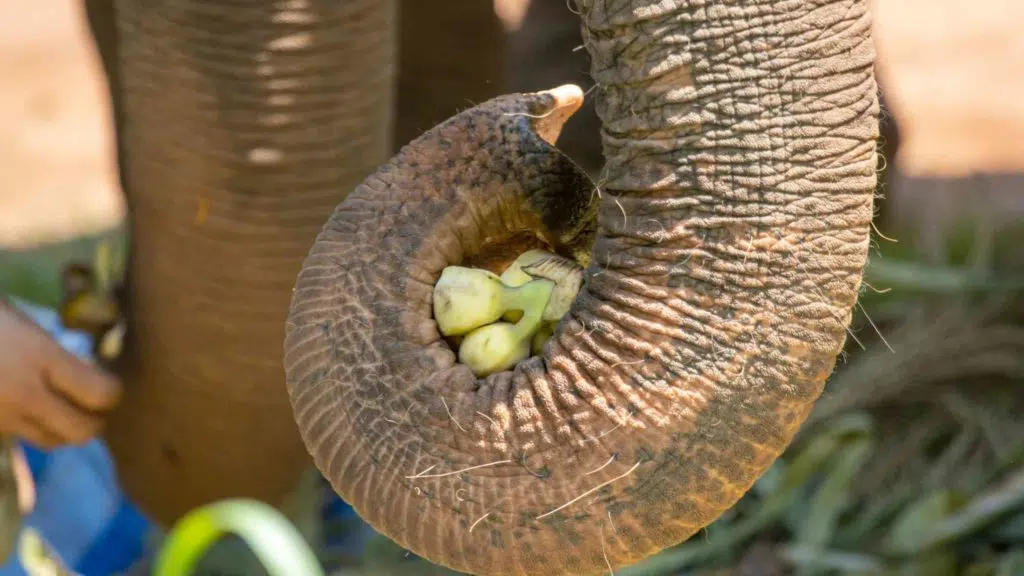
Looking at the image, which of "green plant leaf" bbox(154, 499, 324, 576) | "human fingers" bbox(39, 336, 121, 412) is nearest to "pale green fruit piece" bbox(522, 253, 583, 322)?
"green plant leaf" bbox(154, 499, 324, 576)

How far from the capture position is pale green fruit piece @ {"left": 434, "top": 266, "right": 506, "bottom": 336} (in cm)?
86

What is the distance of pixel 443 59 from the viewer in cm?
196

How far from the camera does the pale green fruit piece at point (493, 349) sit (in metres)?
0.85

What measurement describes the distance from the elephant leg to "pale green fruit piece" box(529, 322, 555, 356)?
3.47ft

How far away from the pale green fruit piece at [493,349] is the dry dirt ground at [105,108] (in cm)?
202

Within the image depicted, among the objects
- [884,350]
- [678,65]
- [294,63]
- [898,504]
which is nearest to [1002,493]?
[898,504]

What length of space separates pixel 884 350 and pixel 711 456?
56.1 inches

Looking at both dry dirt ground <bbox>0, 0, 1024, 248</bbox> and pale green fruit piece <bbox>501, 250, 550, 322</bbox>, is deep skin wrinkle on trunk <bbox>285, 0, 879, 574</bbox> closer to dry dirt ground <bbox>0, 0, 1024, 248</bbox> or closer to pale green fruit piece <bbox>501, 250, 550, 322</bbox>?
pale green fruit piece <bbox>501, 250, 550, 322</bbox>

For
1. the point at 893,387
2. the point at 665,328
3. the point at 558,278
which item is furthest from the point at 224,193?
the point at 893,387

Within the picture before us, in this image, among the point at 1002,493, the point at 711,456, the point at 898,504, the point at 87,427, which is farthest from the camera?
the point at 898,504

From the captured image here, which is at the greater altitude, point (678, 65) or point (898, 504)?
point (678, 65)

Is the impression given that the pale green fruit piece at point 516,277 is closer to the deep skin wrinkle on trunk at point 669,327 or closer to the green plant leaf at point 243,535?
the deep skin wrinkle on trunk at point 669,327

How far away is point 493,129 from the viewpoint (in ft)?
3.01

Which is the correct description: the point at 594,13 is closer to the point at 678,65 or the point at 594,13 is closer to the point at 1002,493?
the point at 678,65
